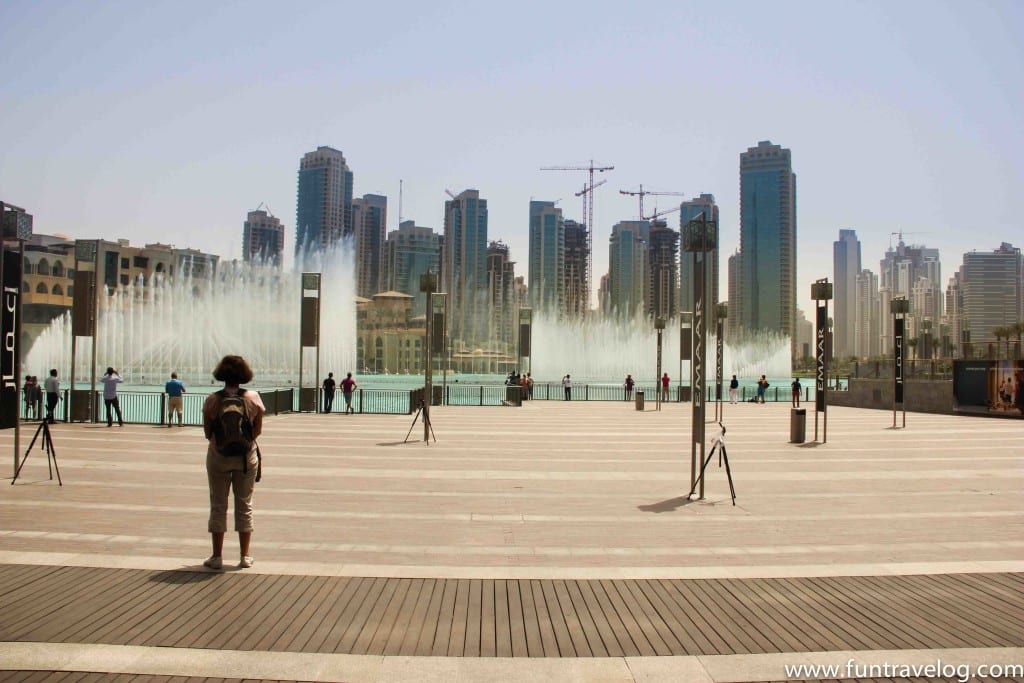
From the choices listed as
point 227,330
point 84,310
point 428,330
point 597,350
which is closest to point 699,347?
point 428,330

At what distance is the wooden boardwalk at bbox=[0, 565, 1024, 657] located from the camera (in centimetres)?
513

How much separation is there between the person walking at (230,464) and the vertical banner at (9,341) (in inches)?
287

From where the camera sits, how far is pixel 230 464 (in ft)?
22.2

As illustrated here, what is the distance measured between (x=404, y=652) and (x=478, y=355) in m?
112

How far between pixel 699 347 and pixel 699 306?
70 cm

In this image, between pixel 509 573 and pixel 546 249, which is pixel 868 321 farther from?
pixel 509 573

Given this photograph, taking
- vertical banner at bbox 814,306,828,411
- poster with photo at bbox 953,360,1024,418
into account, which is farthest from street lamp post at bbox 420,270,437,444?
poster with photo at bbox 953,360,1024,418

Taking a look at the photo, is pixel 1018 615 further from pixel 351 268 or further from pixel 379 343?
pixel 379 343

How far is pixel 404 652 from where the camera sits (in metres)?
4.96

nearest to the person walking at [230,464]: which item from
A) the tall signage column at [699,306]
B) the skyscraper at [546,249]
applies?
the tall signage column at [699,306]

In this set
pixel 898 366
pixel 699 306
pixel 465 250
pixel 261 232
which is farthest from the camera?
pixel 465 250

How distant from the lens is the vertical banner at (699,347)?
11.3 meters

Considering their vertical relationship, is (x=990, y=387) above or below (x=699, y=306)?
below

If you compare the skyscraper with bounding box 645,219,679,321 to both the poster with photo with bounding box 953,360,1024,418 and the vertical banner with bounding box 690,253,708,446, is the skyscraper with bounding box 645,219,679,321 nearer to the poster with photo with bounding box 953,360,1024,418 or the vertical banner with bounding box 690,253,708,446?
the poster with photo with bounding box 953,360,1024,418
